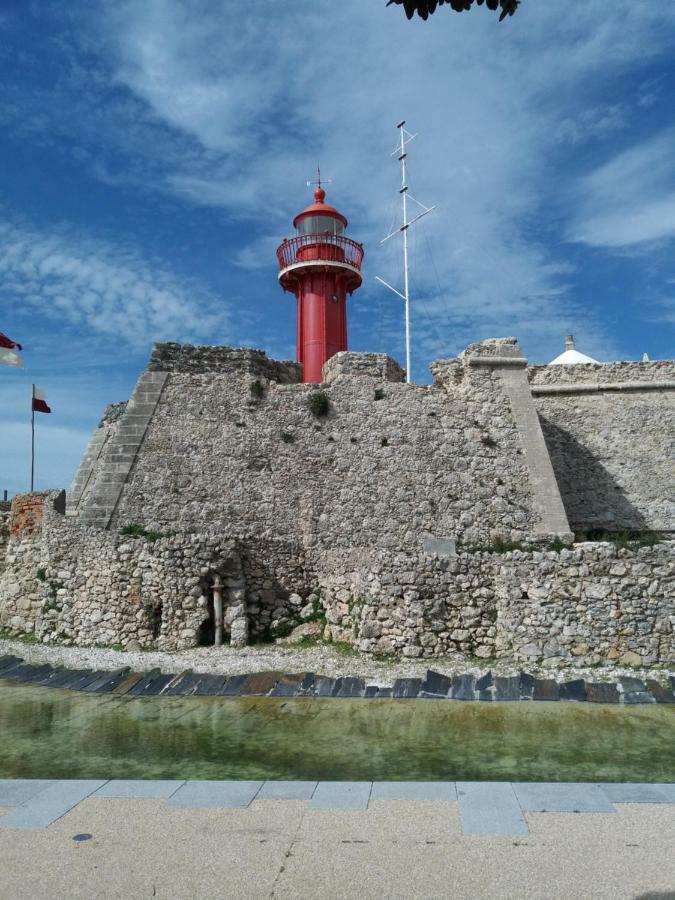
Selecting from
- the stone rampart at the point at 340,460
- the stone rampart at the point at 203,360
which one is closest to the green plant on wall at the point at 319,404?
the stone rampart at the point at 340,460

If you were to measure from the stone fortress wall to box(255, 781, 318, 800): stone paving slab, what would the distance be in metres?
5.29

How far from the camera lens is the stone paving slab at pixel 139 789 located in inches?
206

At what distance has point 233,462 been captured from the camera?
45.6 ft

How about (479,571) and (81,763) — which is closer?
(81,763)

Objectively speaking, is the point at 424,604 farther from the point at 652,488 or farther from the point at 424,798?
the point at 652,488

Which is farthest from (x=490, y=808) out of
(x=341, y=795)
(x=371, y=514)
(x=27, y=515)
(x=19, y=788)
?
(x=27, y=515)

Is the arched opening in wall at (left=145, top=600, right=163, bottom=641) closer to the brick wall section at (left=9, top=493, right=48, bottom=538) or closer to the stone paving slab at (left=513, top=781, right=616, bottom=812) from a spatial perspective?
the brick wall section at (left=9, top=493, right=48, bottom=538)

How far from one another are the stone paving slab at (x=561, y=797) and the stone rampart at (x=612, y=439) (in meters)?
10.7

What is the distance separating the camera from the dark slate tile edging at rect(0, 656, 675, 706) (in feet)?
27.1

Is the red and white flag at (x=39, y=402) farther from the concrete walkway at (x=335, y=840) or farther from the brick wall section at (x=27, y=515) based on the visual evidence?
the concrete walkway at (x=335, y=840)

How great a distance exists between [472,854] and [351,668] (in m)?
6.04

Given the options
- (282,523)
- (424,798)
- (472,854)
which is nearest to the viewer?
(472,854)

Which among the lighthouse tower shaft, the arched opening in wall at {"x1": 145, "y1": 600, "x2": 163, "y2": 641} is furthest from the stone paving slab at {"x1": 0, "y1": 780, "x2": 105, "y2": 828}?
the lighthouse tower shaft

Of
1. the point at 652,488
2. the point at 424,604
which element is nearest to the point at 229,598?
the point at 424,604
